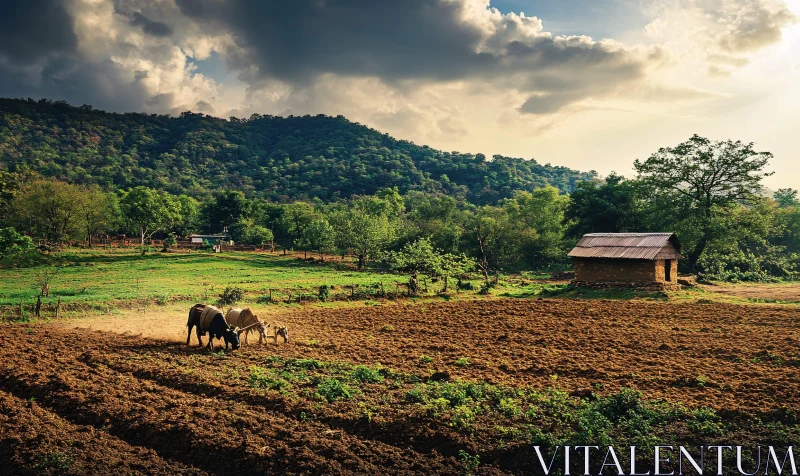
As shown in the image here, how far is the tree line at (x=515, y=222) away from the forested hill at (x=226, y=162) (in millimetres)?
50866

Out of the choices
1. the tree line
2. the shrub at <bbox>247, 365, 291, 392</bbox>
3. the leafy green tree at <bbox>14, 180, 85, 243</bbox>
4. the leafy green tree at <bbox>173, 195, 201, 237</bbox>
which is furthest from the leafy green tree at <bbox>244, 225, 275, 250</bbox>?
the shrub at <bbox>247, 365, 291, 392</bbox>

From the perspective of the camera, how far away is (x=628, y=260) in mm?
31875

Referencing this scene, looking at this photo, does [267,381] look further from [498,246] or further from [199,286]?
[498,246]

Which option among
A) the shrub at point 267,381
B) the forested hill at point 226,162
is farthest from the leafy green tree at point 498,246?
the forested hill at point 226,162

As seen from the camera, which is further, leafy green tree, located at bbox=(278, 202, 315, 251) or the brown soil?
leafy green tree, located at bbox=(278, 202, 315, 251)

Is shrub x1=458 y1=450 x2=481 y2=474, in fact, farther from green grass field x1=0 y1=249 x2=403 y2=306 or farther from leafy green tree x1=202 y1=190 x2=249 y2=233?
leafy green tree x1=202 y1=190 x2=249 y2=233

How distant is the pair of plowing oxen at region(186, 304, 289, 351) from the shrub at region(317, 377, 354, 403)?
6.24 meters

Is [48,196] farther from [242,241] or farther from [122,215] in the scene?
[242,241]

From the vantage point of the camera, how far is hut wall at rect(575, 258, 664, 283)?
3109cm

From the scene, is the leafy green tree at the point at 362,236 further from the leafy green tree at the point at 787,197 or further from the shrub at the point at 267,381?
the leafy green tree at the point at 787,197

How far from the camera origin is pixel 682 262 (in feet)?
140

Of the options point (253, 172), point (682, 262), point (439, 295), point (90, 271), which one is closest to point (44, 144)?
point (253, 172)

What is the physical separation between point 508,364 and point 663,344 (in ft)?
20.9

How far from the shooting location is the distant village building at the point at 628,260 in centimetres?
3103
